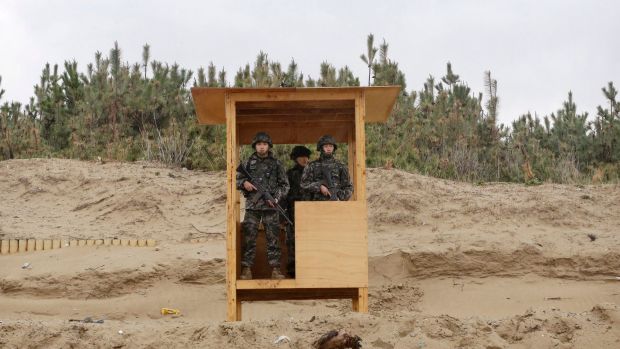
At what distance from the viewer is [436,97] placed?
2408 centimetres

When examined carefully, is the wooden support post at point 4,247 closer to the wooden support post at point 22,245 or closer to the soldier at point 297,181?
the wooden support post at point 22,245

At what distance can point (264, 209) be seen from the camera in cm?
995

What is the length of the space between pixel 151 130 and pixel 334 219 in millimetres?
13887

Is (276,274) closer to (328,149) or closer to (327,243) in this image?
(327,243)

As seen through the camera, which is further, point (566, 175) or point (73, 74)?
point (73, 74)

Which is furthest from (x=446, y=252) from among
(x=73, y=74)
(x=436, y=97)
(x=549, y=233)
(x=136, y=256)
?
(x=73, y=74)

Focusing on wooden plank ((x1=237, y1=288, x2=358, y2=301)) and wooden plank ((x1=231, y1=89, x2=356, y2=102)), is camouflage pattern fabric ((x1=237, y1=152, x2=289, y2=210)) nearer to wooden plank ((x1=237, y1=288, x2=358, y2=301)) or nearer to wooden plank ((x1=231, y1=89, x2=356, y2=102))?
wooden plank ((x1=231, y1=89, x2=356, y2=102))

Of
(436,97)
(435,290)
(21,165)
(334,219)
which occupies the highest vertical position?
(436,97)

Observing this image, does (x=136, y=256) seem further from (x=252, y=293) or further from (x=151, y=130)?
(x=151, y=130)

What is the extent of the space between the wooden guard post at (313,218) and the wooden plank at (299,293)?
0.01 metres

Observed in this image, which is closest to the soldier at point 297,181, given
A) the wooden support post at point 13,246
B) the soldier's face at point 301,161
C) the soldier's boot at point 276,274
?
the soldier's face at point 301,161

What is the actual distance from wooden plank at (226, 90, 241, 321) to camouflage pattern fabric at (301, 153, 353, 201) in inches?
41.5

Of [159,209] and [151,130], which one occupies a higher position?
[151,130]

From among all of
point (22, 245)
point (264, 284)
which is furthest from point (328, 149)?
point (22, 245)
